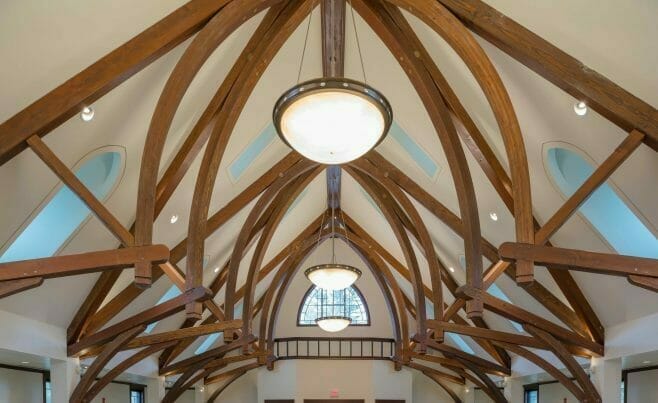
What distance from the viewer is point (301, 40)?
8.98 meters

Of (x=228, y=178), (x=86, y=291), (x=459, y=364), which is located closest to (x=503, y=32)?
(x=228, y=178)

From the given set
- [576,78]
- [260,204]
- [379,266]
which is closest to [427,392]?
[379,266]

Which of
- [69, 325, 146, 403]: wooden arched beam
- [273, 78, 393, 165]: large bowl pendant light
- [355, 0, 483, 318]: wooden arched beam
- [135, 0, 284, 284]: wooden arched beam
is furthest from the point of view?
[69, 325, 146, 403]: wooden arched beam

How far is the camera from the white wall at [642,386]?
12.7m

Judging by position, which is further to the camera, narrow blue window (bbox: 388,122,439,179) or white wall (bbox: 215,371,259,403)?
white wall (bbox: 215,371,259,403)

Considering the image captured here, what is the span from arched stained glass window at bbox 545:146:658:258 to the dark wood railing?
11830 mm

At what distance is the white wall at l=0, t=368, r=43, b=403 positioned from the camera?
12.5 metres

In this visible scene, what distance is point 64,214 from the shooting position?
898 cm

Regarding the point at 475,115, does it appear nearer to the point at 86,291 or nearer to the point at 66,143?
the point at 66,143

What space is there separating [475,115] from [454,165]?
1076mm

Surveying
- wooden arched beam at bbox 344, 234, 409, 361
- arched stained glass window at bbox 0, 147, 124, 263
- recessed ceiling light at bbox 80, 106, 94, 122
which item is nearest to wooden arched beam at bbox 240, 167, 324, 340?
wooden arched beam at bbox 344, 234, 409, 361

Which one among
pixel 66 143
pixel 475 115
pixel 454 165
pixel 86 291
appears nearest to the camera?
pixel 66 143

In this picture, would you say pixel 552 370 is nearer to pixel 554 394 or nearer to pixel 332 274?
pixel 554 394

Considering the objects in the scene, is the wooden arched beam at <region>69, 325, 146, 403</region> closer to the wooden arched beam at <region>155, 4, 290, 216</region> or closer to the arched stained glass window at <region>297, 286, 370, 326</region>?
the wooden arched beam at <region>155, 4, 290, 216</region>
